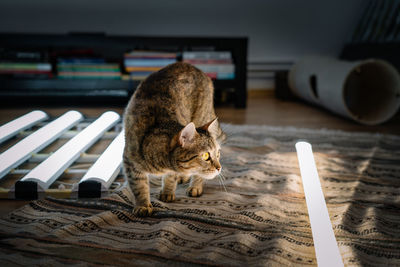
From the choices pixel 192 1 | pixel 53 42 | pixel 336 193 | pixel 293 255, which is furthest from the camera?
pixel 192 1

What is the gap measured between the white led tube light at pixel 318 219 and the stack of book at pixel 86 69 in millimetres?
1859

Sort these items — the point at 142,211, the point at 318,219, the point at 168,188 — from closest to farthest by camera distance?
the point at 318,219
the point at 142,211
the point at 168,188

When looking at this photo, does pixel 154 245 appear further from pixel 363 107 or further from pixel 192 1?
pixel 192 1

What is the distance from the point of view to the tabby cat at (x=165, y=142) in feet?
3.27

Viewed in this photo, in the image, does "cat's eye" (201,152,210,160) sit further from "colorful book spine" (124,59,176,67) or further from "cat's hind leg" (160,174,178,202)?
"colorful book spine" (124,59,176,67)

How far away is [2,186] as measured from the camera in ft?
3.96

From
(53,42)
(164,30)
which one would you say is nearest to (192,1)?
(164,30)

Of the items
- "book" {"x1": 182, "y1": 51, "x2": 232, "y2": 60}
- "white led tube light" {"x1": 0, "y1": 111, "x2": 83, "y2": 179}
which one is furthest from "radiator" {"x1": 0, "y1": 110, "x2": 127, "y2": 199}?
"book" {"x1": 182, "y1": 51, "x2": 232, "y2": 60}

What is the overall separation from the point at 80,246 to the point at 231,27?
2.57 meters

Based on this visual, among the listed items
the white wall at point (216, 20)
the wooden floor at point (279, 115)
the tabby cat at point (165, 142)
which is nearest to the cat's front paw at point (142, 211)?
the tabby cat at point (165, 142)

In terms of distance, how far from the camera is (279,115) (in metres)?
2.55

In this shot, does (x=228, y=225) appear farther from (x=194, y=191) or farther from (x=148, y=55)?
(x=148, y=55)

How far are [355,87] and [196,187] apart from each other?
1872mm

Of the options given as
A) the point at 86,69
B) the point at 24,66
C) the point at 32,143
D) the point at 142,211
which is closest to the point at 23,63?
the point at 24,66
